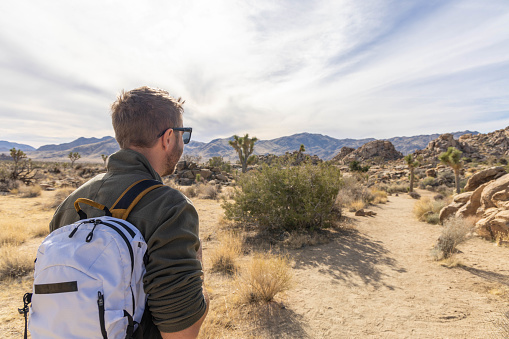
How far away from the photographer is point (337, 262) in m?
5.92

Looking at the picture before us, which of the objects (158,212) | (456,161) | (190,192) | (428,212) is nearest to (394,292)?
(158,212)

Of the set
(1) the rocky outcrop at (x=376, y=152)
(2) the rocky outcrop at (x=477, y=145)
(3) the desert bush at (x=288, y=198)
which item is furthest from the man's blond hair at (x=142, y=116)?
(1) the rocky outcrop at (x=376, y=152)

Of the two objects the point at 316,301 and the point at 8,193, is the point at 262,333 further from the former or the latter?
the point at 8,193

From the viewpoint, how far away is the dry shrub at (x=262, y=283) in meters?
4.05

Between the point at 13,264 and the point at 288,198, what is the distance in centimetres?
680

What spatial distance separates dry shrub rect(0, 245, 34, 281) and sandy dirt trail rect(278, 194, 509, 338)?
5.17m

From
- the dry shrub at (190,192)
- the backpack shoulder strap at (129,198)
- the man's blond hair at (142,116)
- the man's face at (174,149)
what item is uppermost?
the man's blond hair at (142,116)

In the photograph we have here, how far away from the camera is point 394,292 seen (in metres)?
4.52

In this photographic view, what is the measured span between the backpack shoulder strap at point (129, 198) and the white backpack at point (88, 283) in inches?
4.2

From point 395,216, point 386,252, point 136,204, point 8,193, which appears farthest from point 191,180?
point 136,204

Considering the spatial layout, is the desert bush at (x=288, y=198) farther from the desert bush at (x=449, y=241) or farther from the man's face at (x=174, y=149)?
the man's face at (x=174, y=149)

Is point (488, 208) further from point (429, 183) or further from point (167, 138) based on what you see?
point (429, 183)

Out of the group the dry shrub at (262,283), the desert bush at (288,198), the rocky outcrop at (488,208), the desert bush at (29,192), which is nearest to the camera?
the dry shrub at (262,283)

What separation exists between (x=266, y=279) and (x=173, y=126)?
3334mm
